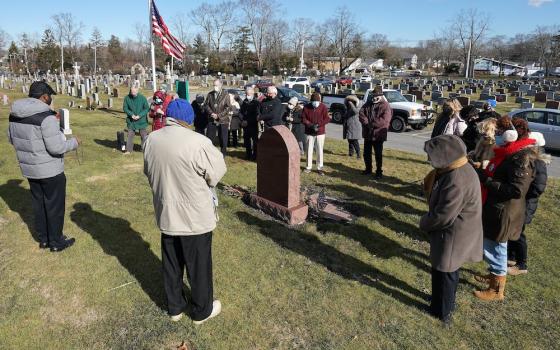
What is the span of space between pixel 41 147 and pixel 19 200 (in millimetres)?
3136

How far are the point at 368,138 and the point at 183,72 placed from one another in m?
62.1

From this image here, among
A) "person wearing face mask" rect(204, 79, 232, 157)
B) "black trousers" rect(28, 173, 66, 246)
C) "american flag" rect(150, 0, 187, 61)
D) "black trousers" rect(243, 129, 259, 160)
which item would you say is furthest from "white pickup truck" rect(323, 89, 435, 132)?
"black trousers" rect(28, 173, 66, 246)

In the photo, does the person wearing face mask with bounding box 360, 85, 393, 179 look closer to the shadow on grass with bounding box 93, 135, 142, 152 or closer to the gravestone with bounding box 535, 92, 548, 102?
the shadow on grass with bounding box 93, 135, 142, 152

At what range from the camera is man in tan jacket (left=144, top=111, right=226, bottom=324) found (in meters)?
3.11

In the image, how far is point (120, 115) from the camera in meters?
19.4

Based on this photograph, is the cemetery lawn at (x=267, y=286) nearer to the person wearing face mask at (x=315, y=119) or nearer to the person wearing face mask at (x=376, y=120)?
the person wearing face mask at (x=376, y=120)

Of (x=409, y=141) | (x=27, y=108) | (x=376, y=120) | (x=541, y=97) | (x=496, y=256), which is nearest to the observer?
(x=496, y=256)

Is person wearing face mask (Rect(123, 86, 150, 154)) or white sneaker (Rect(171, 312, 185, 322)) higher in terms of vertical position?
person wearing face mask (Rect(123, 86, 150, 154))

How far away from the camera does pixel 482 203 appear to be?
4133 millimetres

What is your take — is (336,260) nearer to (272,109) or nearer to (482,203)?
(482,203)

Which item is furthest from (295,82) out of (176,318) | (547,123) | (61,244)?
(176,318)

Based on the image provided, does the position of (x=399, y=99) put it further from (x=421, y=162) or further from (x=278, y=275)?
(x=278, y=275)

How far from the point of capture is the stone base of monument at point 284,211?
591 cm

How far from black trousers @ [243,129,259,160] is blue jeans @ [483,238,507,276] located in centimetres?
658
